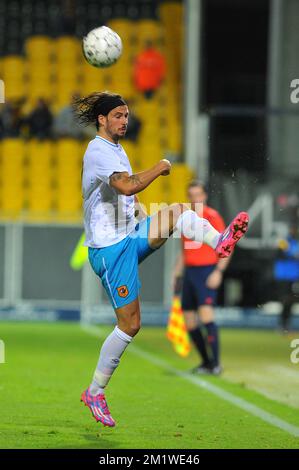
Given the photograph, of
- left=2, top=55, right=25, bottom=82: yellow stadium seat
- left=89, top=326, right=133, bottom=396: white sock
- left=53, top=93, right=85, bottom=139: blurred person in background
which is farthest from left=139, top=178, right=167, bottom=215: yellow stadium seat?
left=89, top=326, right=133, bottom=396: white sock

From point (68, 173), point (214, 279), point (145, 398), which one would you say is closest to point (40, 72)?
point (68, 173)

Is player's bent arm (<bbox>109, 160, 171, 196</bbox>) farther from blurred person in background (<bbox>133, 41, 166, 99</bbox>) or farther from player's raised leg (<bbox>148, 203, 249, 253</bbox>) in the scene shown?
blurred person in background (<bbox>133, 41, 166, 99</bbox>)

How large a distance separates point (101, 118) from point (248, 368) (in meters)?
6.08

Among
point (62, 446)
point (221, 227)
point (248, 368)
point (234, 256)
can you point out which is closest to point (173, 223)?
point (62, 446)

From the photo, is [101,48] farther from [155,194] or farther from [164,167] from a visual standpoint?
[155,194]

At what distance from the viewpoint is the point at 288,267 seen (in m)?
20.0

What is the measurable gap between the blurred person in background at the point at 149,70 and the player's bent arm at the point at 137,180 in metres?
17.1

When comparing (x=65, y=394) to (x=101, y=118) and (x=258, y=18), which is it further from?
(x=258, y=18)

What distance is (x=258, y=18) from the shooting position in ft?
97.9

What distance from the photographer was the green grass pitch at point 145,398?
7.70 m

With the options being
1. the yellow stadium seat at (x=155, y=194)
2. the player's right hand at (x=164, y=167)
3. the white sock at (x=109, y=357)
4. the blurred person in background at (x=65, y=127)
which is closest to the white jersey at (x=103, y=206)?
the player's right hand at (x=164, y=167)

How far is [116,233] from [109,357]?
2.80ft

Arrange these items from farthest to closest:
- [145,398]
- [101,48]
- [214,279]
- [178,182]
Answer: [178,182] < [214,279] < [145,398] < [101,48]

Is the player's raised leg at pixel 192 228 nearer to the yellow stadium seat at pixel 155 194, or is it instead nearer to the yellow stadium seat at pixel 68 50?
the yellow stadium seat at pixel 155 194
